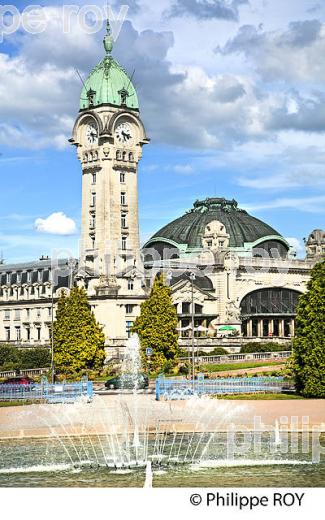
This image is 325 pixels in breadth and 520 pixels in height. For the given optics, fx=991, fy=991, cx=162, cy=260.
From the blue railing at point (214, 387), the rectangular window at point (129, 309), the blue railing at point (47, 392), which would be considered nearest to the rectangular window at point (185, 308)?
the rectangular window at point (129, 309)

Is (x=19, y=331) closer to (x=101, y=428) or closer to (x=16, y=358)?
(x=16, y=358)

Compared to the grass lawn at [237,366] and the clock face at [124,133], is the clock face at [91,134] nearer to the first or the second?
the clock face at [124,133]

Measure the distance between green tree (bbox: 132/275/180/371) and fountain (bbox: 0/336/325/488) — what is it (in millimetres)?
25384

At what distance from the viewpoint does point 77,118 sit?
125 m

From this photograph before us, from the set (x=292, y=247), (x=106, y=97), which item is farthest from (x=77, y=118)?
(x=292, y=247)

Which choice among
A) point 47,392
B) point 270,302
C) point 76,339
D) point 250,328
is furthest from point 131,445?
point 270,302

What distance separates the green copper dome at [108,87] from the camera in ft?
402

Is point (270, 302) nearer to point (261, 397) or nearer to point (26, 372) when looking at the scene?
point (26, 372)

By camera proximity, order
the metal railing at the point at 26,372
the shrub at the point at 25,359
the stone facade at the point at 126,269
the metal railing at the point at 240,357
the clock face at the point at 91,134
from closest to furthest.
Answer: the metal railing at the point at 26,372
the shrub at the point at 25,359
the metal railing at the point at 240,357
the stone facade at the point at 126,269
the clock face at the point at 91,134

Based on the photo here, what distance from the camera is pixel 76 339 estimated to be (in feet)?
316

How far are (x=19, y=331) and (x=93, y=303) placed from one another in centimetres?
2052

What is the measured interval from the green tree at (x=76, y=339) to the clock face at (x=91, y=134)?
29.3 metres

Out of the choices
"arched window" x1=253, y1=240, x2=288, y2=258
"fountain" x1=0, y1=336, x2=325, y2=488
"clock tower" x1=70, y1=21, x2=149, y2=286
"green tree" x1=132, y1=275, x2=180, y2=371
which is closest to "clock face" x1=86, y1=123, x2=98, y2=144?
"clock tower" x1=70, y1=21, x2=149, y2=286

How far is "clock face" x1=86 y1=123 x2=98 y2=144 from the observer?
406 ft
